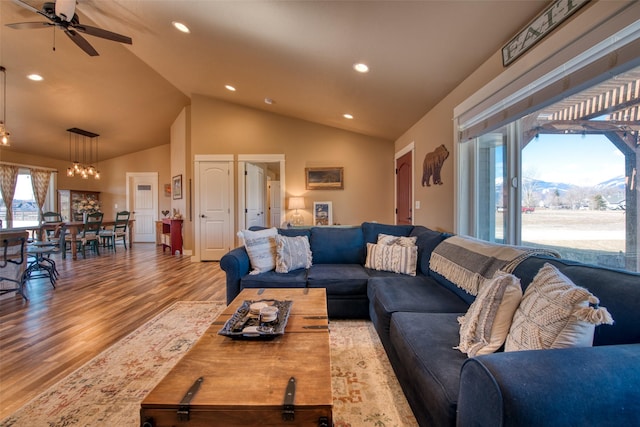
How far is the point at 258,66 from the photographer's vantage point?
11.7ft

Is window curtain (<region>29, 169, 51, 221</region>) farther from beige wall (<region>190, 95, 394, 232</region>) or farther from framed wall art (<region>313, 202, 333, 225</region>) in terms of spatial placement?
framed wall art (<region>313, 202, 333, 225</region>)

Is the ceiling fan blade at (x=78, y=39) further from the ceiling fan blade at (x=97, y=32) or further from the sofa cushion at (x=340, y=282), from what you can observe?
the sofa cushion at (x=340, y=282)

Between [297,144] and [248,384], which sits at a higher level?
[297,144]

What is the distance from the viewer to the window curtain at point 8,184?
5.99 m

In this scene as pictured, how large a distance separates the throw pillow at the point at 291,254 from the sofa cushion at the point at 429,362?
135 centimetres

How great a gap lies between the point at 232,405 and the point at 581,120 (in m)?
2.39

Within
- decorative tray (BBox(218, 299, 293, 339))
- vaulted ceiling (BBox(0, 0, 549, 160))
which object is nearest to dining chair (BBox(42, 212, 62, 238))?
vaulted ceiling (BBox(0, 0, 549, 160))

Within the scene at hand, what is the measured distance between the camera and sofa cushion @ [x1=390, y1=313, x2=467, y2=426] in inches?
39.5

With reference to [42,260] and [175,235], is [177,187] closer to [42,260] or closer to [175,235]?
[175,235]

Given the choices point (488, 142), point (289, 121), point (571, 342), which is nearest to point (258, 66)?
point (289, 121)

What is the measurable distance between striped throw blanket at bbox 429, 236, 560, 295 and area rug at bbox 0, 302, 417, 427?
0.80 meters

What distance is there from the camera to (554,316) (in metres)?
0.94

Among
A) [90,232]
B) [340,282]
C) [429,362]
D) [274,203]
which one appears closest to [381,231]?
[340,282]

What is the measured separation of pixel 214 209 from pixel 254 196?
34.2 inches
